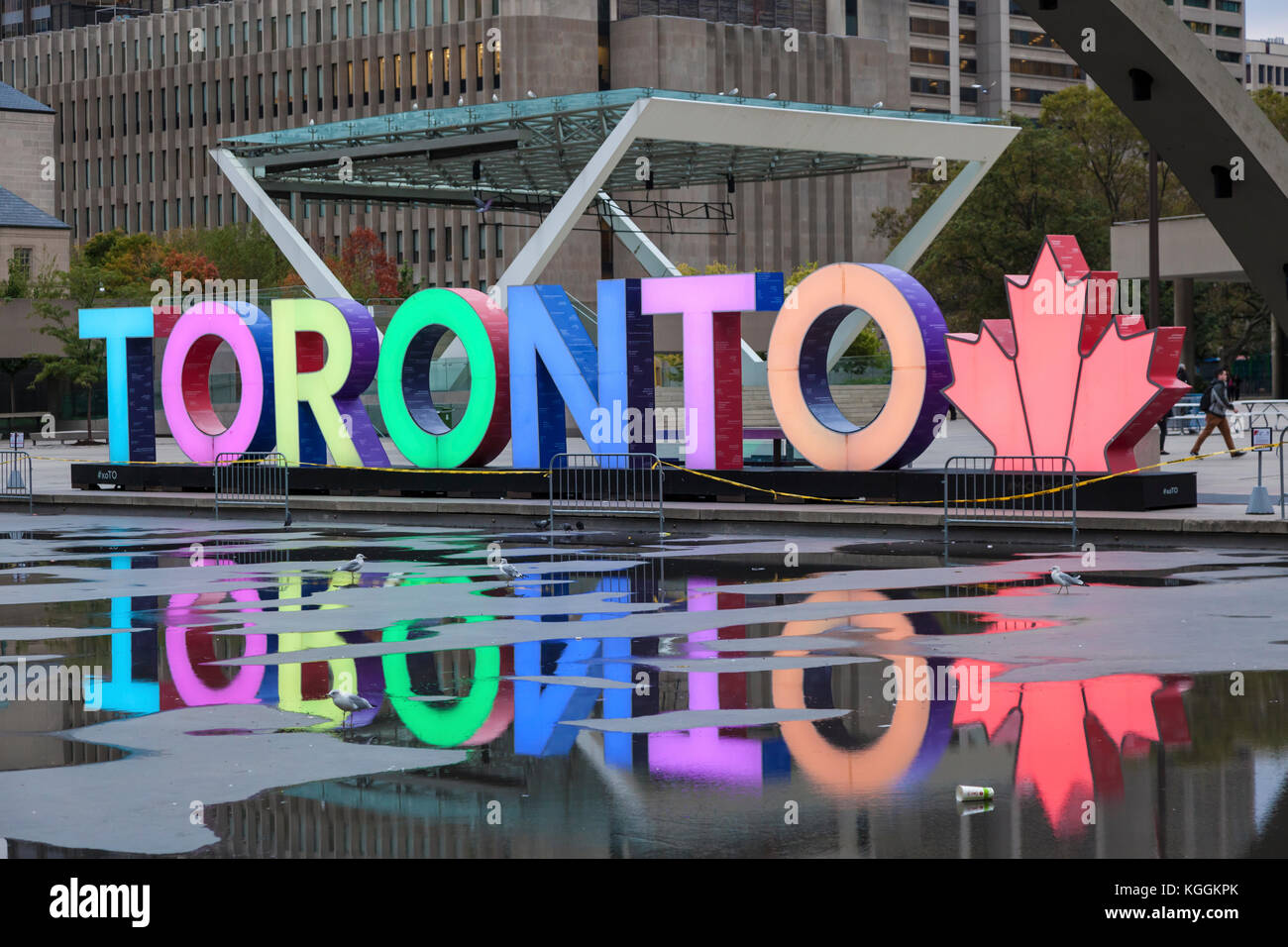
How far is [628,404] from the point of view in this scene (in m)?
27.2

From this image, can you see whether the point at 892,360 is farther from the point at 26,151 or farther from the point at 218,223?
the point at 218,223

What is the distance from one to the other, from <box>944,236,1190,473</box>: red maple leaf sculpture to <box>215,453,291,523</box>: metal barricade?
12.9 m

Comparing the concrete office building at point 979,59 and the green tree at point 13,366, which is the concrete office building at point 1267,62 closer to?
the concrete office building at point 979,59

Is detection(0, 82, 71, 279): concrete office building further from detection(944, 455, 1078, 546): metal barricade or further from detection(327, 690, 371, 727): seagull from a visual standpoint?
detection(327, 690, 371, 727): seagull

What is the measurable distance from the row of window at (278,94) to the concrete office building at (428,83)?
135 mm

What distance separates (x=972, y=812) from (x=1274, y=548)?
1345 cm

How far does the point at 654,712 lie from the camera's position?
10.7m

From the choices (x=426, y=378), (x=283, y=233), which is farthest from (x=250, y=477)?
(x=283, y=233)

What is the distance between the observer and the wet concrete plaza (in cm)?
780
